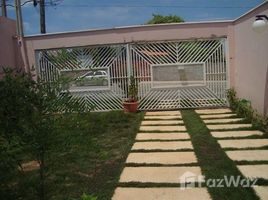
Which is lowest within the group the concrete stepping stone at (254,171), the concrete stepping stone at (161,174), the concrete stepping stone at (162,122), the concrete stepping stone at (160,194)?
the concrete stepping stone at (160,194)

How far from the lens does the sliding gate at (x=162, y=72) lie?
1020 cm

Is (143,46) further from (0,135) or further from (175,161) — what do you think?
(0,135)

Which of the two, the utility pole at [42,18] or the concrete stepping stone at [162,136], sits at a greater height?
the utility pole at [42,18]

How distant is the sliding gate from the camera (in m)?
10.2

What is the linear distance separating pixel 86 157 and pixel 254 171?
2.50 m

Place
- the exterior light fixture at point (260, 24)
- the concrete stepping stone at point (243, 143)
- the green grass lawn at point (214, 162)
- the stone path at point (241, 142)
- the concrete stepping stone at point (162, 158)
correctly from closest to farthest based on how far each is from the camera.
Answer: the green grass lawn at point (214, 162) < the stone path at point (241, 142) < the concrete stepping stone at point (162, 158) < the concrete stepping stone at point (243, 143) < the exterior light fixture at point (260, 24)

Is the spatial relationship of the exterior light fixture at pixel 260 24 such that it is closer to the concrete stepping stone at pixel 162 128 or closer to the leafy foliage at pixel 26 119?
the concrete stepping stone at pixel 162 128

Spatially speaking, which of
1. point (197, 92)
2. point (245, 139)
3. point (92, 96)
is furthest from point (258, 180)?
point (92, 96)

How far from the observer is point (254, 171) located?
4566 millimetres

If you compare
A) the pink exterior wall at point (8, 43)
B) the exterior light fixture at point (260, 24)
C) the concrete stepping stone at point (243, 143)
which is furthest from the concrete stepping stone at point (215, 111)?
the pink exterior wall at point (8, 43)

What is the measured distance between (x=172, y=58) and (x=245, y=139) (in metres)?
4.50

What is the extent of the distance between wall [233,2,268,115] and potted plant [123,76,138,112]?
9.33 ft

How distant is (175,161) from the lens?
522 centimetres

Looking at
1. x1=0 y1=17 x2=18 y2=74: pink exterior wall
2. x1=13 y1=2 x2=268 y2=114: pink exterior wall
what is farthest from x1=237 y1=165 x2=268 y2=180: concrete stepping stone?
x1=0 y1=17 x2=18 y2=74: pink exterior wall
